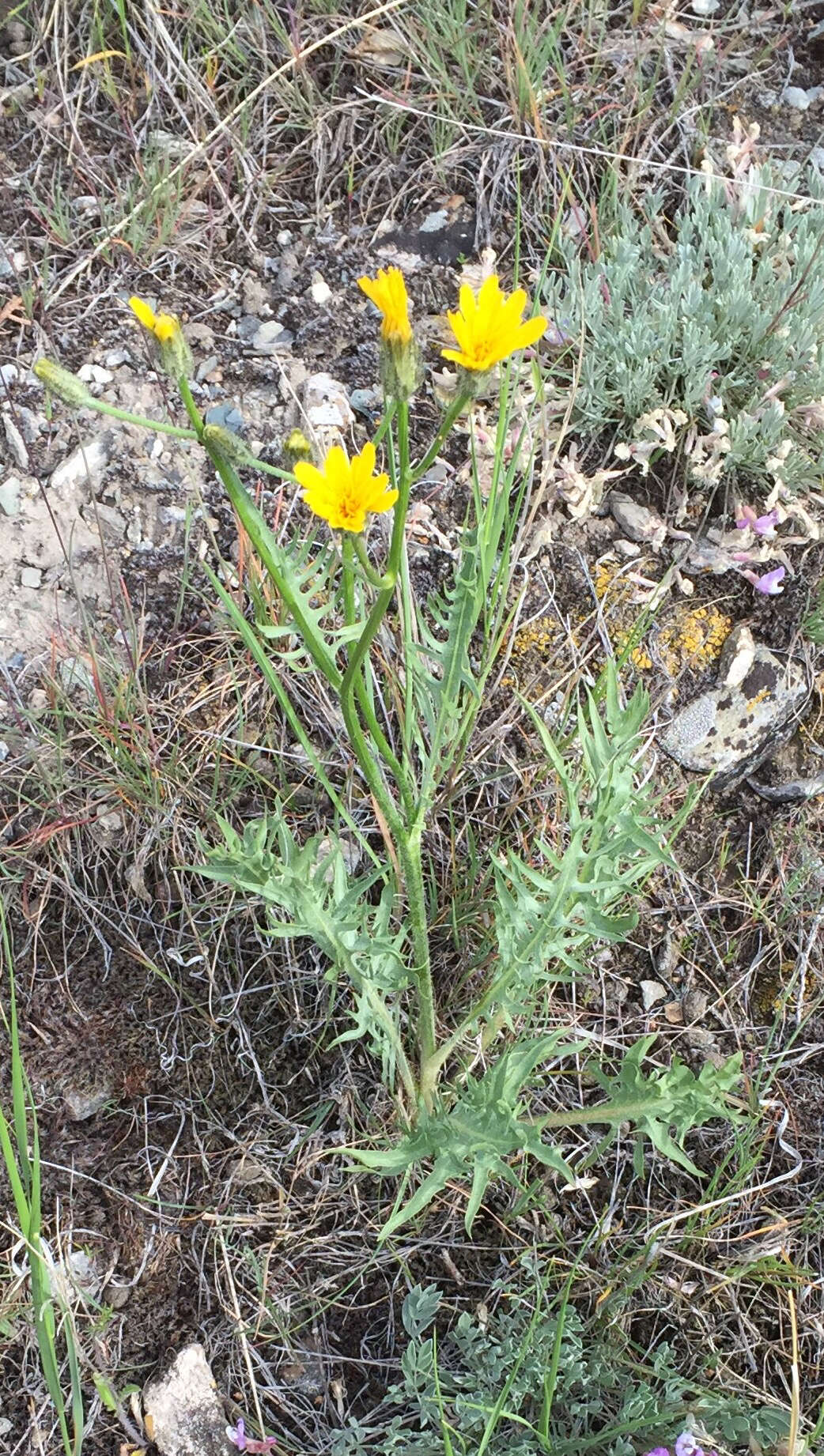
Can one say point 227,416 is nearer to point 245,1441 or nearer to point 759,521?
point 759,521

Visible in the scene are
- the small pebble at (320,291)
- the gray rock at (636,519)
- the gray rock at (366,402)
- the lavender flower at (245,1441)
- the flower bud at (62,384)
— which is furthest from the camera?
the small pebble at (320,291)

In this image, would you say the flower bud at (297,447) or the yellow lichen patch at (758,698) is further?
the yellow lichen patch at (758,698)

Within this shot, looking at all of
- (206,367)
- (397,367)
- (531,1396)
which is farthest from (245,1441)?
(206,367)

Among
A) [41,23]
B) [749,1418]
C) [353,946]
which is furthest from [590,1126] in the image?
[41,23]

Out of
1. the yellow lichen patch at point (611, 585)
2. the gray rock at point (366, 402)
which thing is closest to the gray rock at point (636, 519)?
the yellow lichen patch at point (611, 585)

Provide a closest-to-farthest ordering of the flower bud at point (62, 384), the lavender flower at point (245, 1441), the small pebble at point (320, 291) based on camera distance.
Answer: the flower bud at point (62, 384), the lavender flower at point (245, 1441), the small pebble at point (320, 291)

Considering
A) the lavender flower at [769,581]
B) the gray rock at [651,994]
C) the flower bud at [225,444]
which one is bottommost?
the gray rock at [651,994]

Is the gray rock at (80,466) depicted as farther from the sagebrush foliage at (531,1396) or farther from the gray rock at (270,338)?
the sagebrush foliage at (531,1396)
